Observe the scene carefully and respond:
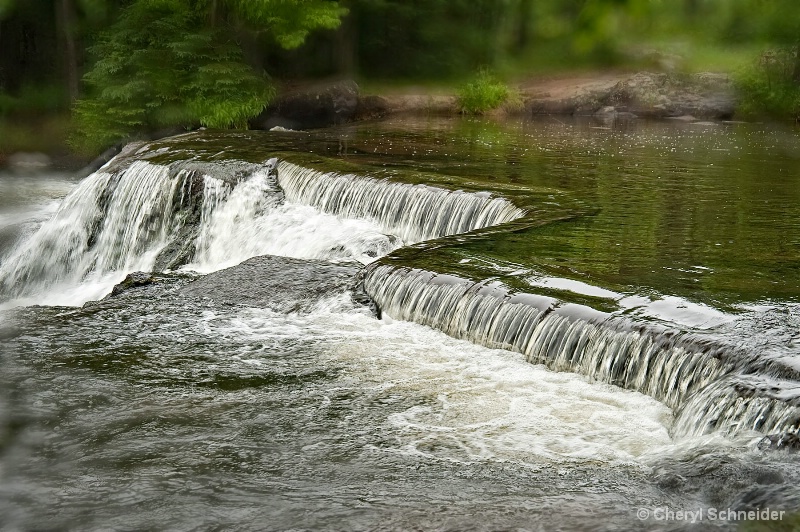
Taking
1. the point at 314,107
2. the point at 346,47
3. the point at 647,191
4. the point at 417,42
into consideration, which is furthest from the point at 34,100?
the point at 647,191

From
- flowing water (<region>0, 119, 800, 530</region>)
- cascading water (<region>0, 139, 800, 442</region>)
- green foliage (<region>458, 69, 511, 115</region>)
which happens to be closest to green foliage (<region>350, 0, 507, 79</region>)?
green foliage (<region>458, 69, 511, 115</region>)

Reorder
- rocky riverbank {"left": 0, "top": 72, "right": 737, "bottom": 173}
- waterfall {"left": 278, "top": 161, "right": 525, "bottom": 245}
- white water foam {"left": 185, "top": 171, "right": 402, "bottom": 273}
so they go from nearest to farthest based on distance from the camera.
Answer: waterfall {"left": 278, "top": 161, "right": 525, "bottom": 245} < white water foam {"left": 185, "top": 171, "right": 402, "bottom": 273} < rocky riverbank {"left": 0, "top": 72, "right": 737, "bottom": 173}

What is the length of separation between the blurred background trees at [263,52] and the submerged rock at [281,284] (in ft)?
34.6

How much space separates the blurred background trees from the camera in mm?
25891

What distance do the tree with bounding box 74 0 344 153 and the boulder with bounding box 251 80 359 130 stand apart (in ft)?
3.80

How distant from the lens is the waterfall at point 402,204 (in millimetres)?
12914

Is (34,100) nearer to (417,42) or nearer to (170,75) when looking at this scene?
(170,75)

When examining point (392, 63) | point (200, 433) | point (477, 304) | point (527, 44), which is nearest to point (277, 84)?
point (392, 63)

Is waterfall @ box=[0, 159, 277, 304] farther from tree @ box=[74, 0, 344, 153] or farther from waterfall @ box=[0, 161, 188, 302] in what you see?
tree @ box=[74, 0, 344, 153]

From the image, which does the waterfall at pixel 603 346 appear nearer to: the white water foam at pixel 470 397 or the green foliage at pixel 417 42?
the white water foam at pixel 470 397

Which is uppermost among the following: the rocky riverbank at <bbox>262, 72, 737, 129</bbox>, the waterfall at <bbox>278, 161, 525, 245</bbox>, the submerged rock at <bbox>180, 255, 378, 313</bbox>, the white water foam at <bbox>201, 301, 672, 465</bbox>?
the rocky riverbank at <bbox>262, 72, 737, 129</bbox>

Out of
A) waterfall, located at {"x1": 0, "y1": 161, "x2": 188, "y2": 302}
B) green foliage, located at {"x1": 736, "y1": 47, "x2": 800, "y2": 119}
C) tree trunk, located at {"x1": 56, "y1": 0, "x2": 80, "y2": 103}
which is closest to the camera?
waterfall, located at {"x1": 0, "y1": 161, "x2": 188, "y2": 302}

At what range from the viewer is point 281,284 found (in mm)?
10719

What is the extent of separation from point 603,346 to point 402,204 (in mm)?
6285
